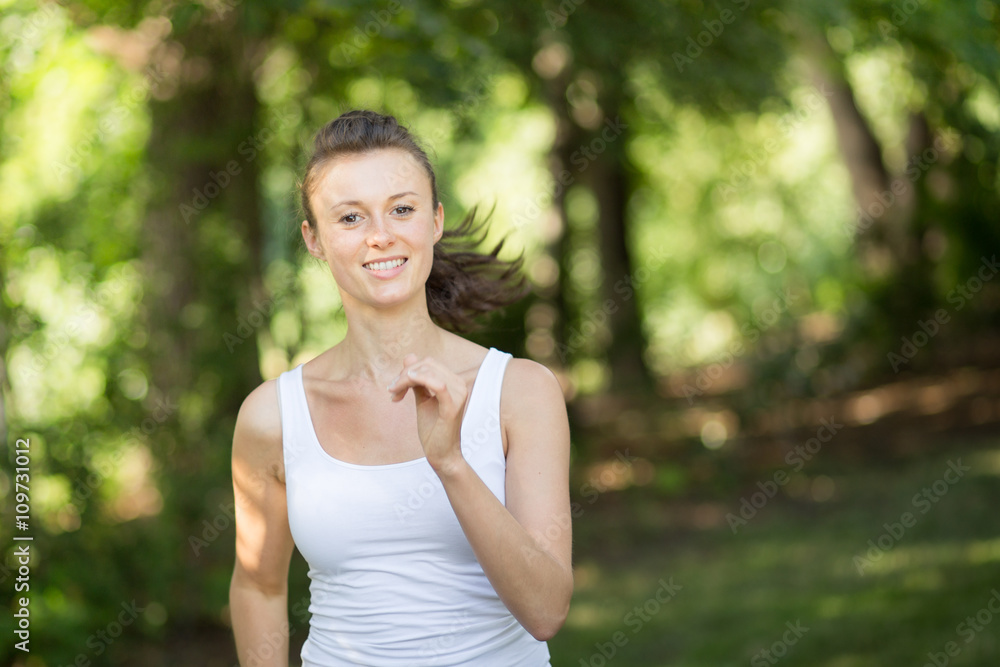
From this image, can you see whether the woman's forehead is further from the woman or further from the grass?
the grass

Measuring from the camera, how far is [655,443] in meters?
9.63

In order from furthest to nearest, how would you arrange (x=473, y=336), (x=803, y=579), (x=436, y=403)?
(x=473, y=336)
(x=803, y=579)
(x=436, y=403)

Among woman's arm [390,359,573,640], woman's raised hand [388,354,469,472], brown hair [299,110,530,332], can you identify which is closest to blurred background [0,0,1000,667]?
brown hair [299,110,530,332]

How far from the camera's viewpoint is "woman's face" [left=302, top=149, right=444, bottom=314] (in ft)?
7.03

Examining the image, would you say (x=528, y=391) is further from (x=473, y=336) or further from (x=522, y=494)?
(x=473, y=336)

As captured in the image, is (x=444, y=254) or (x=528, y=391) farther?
(x=444, y=254)

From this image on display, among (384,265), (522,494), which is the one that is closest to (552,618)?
(522,494)

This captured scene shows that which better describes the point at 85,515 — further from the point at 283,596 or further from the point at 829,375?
the point at 829,375

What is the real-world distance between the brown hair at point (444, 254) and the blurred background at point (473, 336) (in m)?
0.25

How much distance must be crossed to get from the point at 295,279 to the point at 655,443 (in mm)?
5253

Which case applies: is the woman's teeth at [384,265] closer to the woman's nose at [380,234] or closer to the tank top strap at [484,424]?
the woman's nose at [380,234]

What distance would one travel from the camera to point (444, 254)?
262 cm

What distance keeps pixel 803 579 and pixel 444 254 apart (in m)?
4.53

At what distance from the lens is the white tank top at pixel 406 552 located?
2.11 m
